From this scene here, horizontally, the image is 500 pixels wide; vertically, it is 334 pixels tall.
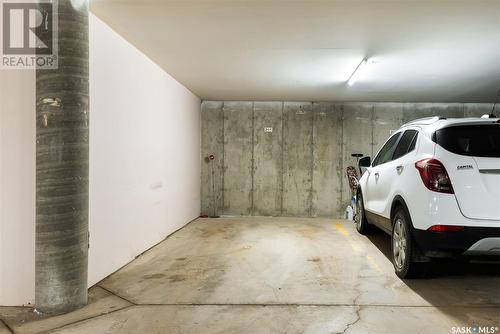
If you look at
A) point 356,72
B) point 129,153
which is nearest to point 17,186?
point 129,153

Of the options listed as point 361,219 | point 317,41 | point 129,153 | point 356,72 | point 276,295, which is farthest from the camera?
point 361,219

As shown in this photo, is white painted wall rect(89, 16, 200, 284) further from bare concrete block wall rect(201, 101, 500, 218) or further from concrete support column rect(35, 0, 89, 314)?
bare concrete block wall rect(201, 101, 500, 218)

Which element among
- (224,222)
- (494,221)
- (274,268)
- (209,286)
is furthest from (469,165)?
(224,222)

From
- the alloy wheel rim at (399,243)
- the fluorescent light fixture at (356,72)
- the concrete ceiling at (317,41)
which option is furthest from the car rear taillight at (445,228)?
the fluorescent light fixture at (356,72)

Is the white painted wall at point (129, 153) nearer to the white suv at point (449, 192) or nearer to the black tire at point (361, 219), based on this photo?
the white suv at point (449, 192)

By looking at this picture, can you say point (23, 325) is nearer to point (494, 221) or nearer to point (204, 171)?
point (494, 221)

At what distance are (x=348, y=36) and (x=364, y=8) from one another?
2.42 feet

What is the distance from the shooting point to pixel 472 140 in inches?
132

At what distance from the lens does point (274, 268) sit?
4473 millimetres

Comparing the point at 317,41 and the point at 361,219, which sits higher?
the point at 317,41

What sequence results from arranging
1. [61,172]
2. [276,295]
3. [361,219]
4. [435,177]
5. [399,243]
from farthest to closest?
[361,219] → [399,243] → [276,295] → [435,177] → [61,172]

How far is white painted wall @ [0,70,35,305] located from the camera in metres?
3.13

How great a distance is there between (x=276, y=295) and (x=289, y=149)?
227 inches

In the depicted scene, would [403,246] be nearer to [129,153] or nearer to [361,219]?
[361,219]
